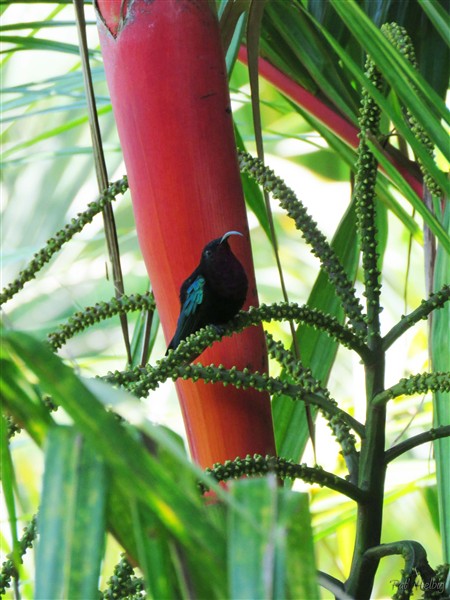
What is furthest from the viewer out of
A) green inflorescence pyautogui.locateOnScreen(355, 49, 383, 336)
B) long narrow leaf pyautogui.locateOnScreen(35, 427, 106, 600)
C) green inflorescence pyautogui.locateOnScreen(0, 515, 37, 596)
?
green inflorescence pyautogui.locateOnScreen(355, 49, 383, 336)

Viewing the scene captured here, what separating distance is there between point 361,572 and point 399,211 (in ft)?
1.59

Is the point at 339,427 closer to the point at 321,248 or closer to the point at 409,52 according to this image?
the point at 321,248

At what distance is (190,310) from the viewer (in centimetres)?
60

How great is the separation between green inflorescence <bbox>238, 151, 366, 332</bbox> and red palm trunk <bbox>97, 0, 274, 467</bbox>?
0.10 ft

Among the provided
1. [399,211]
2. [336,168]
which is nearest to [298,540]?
[399,211]

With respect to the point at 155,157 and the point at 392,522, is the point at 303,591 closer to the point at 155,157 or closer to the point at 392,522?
the point at 155,157

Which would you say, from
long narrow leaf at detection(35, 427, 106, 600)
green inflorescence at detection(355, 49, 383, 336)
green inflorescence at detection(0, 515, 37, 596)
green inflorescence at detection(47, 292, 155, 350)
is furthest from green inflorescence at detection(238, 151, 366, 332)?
long narrow leaf at detection(35, 427, 106, 600)

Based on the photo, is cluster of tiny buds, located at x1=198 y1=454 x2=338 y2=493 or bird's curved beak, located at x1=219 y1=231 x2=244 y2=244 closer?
cluster of tiny buds, located at x1=198 y1=454 x2=338 y2=493

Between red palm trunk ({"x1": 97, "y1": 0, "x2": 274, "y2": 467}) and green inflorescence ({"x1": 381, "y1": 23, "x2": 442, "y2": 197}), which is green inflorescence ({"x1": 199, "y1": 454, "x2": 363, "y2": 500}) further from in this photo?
green inflorescence ({"x1": 381, "y1": 23, "x2": 442, "y2": 197})

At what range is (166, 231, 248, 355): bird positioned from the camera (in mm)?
565

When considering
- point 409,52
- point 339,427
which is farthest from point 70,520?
point 409,52

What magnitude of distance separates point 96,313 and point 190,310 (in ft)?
0.23

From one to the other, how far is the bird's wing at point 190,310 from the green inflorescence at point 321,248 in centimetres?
8

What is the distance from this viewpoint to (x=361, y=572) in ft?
1.57
